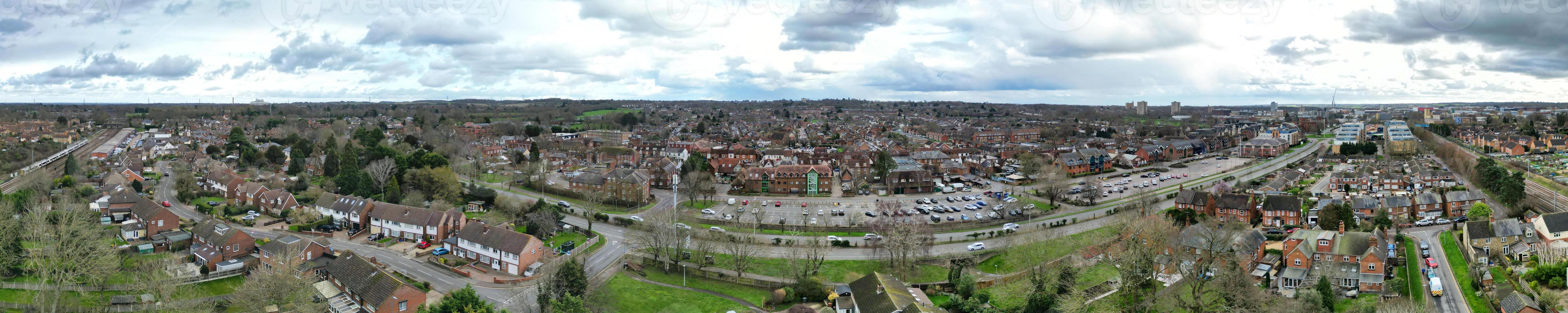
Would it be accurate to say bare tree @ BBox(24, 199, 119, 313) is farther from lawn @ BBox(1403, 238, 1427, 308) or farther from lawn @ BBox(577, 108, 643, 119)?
lawn @ BBox(577, 108, 643, 119)

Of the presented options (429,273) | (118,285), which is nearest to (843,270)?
(429,273)

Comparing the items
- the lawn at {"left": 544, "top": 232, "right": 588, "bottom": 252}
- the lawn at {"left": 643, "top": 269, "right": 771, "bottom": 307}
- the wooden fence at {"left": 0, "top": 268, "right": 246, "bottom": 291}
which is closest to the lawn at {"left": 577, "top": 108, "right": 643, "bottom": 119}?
the lawn at {"left": 544, "top": 232, "right": 588, "bottom": 252}

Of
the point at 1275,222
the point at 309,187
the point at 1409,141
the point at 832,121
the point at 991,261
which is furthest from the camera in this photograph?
the point at 832,121

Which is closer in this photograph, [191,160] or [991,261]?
[991,261]

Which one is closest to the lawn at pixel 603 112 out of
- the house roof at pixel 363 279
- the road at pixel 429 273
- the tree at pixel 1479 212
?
the road at pixel 429 273

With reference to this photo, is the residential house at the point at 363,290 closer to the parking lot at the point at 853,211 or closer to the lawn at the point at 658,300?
the lawn at the point at 658,300

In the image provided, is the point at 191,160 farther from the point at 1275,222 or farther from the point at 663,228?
the point at 1275,222

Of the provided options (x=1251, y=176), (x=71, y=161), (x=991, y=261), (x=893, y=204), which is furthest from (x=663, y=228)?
(x=1251, y=176)
